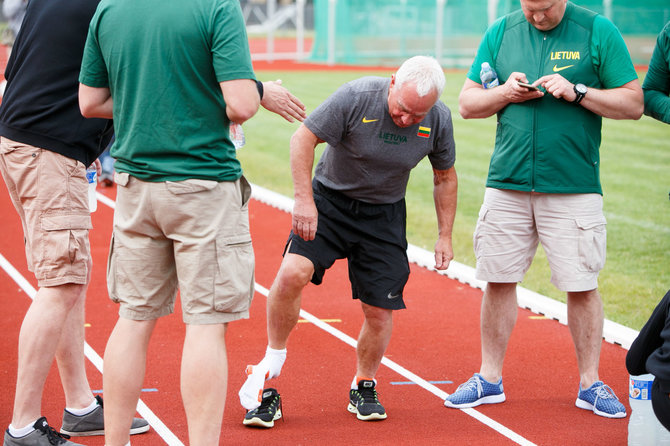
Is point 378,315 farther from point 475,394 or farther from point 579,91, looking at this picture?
point 579,91

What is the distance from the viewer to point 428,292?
7.73 meters

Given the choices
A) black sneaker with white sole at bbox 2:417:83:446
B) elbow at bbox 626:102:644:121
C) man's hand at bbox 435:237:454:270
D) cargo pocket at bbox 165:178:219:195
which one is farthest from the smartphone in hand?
black sneaker with white sole at bbox 2:417:83:446

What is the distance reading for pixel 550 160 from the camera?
196 inches

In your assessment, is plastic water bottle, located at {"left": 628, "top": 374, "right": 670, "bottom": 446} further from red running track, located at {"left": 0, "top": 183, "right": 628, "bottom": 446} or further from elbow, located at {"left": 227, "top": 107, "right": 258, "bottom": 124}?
elbow, located at {"left": 227, "top": 107, "right": 258, "bottom": 124}

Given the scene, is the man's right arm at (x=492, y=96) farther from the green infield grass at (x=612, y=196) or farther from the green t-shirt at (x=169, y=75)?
the green infield grass at (x=612, y=196)

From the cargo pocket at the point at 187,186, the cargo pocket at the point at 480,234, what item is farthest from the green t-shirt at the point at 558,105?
the cargo pocket at the point at 187,186

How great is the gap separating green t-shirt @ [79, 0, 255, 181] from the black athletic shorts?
1305 mm

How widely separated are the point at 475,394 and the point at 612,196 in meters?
7.89

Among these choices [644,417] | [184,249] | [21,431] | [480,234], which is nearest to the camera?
[184,249]

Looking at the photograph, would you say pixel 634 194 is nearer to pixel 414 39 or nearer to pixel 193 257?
pixel 193 257

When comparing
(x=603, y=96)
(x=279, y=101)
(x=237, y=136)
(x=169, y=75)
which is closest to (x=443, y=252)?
(x=603, y=96)

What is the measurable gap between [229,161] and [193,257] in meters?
0.43

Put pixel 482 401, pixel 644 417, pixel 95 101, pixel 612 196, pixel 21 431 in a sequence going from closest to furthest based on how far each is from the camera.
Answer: pixel 95 101
pixel 21 431
pixel 644 417
pixel 482 401
pixel 612 196

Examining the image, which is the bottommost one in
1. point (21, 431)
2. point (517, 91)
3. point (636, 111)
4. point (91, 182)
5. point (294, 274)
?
point (21, 431)
